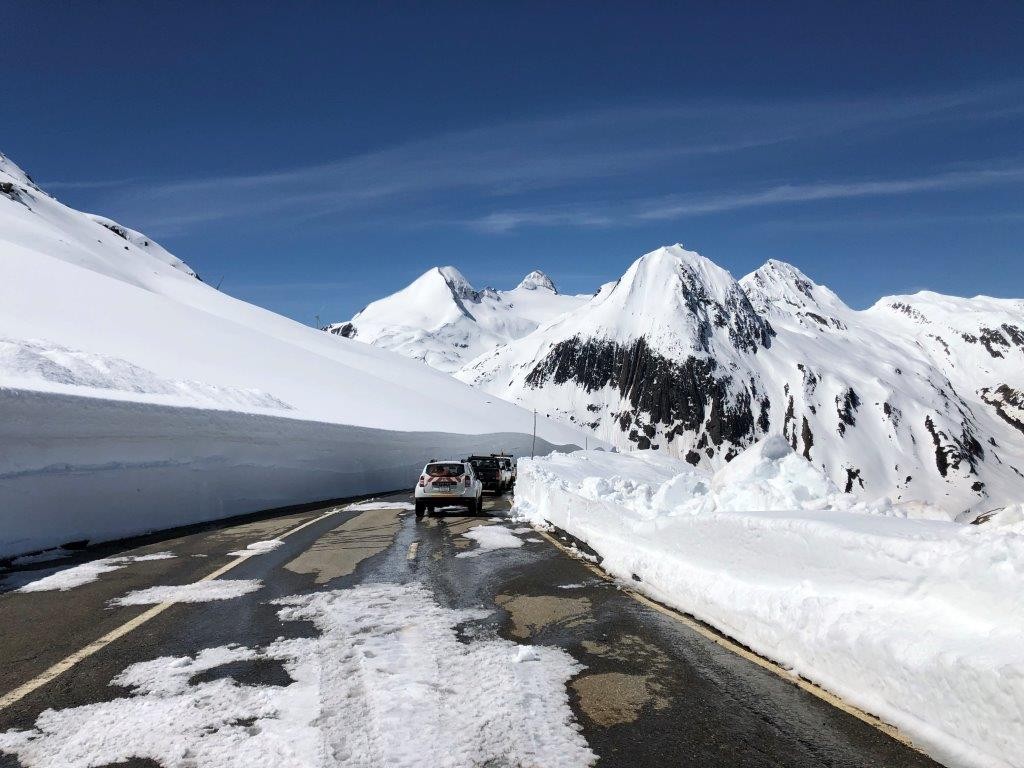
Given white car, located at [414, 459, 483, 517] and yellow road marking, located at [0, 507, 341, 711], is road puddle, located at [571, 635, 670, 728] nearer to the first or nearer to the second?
yellow road marking, located at [0, 507, 341, 711]

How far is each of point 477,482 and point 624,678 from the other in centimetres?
1437

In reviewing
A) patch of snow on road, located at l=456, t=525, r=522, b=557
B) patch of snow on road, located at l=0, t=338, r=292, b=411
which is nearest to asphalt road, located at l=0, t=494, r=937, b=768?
patch of snow on road, located at l=456, t=525, r=522, b=557

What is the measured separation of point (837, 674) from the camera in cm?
527

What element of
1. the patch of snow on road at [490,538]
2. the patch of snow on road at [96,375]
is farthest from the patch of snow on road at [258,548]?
the patch of snow on road at [96,375]

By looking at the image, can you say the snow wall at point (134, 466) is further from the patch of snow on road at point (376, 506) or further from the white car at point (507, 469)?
the white car at point (507, 469)

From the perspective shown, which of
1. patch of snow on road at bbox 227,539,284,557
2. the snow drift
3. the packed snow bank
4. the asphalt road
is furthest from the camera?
the snow drift

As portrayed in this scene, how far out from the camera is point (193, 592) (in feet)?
27.0

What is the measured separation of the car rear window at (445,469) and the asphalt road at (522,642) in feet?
22.0

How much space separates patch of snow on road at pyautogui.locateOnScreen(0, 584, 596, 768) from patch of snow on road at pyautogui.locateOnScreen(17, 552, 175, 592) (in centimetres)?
417

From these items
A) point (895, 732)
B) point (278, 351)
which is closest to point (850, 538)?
point (895, 732)

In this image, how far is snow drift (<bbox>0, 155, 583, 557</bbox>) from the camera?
494 inches

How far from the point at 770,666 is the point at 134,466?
1364 centimetres

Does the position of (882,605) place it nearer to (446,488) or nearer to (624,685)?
(624,685)

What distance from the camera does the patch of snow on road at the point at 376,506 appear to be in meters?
21.2
